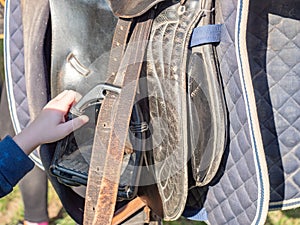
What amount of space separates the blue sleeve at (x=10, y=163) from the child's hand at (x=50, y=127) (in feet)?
0.07

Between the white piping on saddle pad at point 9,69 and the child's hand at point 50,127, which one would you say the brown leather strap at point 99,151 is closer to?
the child's hand at point 50,127

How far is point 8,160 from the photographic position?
0.97 m

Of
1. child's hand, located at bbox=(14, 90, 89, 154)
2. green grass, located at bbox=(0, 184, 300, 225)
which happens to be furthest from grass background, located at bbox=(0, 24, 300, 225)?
child's hand, located at bbox=(14, 90, 89, 154)

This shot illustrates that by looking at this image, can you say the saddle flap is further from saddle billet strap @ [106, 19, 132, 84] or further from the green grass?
the green grass

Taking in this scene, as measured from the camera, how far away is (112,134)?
0.91 m

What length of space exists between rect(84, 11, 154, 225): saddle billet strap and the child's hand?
0.24 ft

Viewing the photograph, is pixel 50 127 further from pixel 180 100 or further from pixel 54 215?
pixel 54 215

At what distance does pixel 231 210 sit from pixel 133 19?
37 cm

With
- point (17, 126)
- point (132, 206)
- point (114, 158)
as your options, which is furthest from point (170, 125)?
point (17, 126)

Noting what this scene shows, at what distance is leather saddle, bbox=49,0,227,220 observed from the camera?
0.89 m

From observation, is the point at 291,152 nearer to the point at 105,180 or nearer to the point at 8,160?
the point at 105,180

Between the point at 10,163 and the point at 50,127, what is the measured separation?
0.31 ft

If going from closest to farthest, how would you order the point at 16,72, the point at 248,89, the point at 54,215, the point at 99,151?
the point at 248,89 → the point at 99,151 → the point at 16,72 → the point at 54,215

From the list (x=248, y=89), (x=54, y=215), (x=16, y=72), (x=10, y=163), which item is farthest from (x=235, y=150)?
(x=54, y=215)
